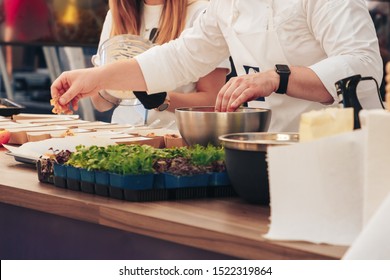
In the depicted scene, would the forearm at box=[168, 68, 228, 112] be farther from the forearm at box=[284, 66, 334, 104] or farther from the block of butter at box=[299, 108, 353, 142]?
the block of butter at box=[299, 108, 353, 142]

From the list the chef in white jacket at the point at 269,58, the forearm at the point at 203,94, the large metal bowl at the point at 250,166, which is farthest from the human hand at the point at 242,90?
the forearm at the point at 203,94

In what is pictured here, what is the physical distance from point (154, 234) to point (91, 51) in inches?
183

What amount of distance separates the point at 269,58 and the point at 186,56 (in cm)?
31

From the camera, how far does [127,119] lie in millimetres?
3803

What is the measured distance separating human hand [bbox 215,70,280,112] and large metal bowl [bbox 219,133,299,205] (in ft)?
1.49

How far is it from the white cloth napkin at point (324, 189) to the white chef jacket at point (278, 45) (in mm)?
916

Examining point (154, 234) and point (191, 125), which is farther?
point (191, 125)

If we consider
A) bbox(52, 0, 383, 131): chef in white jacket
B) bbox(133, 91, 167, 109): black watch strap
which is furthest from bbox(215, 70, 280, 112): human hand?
bbox(133, 91, 167, 109): black watch strap

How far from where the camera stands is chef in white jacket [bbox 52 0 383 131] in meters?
2.30

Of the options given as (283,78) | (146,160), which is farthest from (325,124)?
(283,78)
